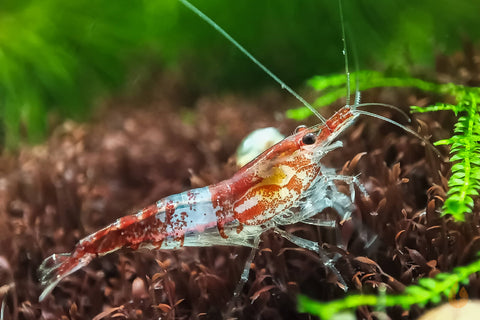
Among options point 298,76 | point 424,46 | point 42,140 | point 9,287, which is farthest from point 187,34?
point 9,287

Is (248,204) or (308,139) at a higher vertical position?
(308,139)

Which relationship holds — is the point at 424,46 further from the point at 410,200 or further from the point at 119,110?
the point at 119,110

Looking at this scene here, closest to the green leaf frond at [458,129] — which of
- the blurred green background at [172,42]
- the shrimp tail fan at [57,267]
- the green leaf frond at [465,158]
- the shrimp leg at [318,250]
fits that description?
the green leaf frond at [465,158]

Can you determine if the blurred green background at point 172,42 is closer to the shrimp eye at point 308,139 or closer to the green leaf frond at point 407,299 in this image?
the shrimp eye at point 308,139

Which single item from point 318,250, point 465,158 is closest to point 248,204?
point 318,250

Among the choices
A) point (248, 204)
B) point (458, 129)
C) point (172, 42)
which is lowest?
point (248, 204)

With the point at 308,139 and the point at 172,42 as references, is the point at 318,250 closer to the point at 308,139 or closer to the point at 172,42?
the point at 308,139

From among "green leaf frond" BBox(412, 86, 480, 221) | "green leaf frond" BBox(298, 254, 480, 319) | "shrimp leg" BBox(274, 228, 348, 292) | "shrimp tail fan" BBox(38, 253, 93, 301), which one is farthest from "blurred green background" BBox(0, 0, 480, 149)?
"shrimp tail fan" BBox(38, 253, 93, 301)
